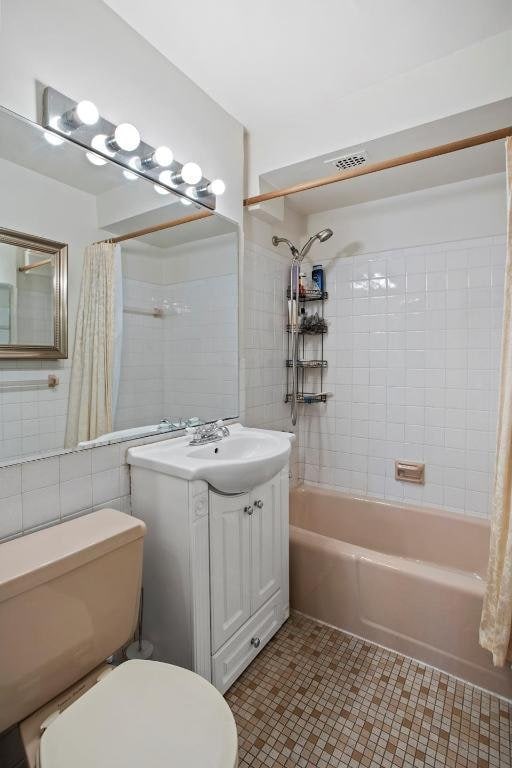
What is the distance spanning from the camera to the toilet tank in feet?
3.00

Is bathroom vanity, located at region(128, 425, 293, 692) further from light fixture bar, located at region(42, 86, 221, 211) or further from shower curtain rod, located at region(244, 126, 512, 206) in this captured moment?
shower curtain rod, located at region(244, 126, 512, 206)

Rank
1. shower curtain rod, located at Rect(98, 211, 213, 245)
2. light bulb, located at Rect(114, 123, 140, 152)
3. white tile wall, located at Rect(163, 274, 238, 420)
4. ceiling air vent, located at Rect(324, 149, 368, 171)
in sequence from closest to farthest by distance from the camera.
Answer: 1. light bulb, located at Rect(114, 123, 140, 152)
2. shower curtain rod, located at Rect(98, 211, 213, 245)
3. white tile wall, located at Rect(163, 274, 238, 420)
4. ceiling air vent, located at Rect(324, 149, 368, 171)

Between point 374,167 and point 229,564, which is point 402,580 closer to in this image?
point 229,564

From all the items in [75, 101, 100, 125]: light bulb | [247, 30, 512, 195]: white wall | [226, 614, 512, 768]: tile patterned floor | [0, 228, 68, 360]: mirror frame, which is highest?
[247, 30, 512, 195]: white wall

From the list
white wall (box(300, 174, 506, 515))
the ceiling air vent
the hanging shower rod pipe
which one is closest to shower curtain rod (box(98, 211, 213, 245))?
the hanging shower rod pipe

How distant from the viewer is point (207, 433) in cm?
169

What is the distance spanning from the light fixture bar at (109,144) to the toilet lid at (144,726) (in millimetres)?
1611

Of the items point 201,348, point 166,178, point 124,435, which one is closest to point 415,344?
point 201,348

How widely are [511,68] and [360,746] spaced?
2467 mm

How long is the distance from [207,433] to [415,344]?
4.56 feet

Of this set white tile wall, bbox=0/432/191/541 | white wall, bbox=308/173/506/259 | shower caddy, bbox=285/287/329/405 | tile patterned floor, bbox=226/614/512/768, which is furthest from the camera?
shower caddy, bbox=285/287/329/405

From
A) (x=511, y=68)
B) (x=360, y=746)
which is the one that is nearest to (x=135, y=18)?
A: (x=511, y=68)

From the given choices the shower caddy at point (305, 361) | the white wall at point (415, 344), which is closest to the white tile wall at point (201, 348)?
the shower caddy at point (305, 361)

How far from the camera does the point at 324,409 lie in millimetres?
2629
